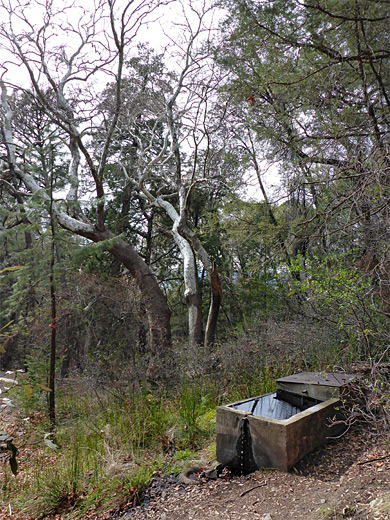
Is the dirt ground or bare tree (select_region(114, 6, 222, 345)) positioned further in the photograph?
bare tree (select_region(114, 6, 222, 345))

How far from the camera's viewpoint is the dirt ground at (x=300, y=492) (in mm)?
2910

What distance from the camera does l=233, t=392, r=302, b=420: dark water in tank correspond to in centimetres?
442

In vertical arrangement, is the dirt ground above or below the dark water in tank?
below

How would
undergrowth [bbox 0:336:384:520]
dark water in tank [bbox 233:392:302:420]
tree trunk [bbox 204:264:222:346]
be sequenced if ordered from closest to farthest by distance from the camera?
undergrowth [bbox 0:336:384:520] → dark water in tank [bbox 233:392:302:420] → tree trunk [bbox 204:264:222:346]

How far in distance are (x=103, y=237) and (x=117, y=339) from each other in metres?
2.67

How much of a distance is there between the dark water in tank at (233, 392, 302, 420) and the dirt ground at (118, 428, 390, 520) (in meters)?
0.61

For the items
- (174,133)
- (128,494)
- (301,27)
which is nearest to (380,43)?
(301,27)

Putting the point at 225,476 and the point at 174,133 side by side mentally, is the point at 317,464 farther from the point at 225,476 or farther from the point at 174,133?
the point at 174,133

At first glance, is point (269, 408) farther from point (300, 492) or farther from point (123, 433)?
point (123, 433)

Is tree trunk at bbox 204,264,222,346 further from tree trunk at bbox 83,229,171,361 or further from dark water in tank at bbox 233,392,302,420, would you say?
dark water in tank at bbox 233,392,302,420

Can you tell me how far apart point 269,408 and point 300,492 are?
1327mm

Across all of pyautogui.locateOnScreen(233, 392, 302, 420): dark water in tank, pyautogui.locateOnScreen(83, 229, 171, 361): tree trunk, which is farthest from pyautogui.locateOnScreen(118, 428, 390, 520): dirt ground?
pyautogui.locateOnScreen(83, 229, 171, 361): tree trunk

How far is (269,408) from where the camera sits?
4602 mm

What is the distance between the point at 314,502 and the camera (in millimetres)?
3082
